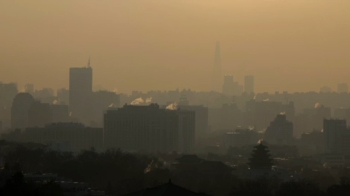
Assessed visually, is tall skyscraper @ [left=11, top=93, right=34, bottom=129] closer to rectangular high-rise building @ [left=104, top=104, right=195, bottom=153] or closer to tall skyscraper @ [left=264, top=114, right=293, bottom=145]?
tall skyscraper @ [left=264, top=114, right=293, bottom=145]

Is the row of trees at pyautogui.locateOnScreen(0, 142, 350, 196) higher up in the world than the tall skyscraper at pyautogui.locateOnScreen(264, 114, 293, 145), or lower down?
higher up

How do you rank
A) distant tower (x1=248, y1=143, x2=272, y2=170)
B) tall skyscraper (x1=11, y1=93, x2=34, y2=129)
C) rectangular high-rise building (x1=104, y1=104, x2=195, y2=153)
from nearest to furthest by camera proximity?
distant tower (x1=248, y1=143, x2=272, y2=170) < rectangular high-rise building (x1=104, y1=104, x2=195, y2=153) < tall skyscraper (x1=11, y1=93, x2=34, y2=129)

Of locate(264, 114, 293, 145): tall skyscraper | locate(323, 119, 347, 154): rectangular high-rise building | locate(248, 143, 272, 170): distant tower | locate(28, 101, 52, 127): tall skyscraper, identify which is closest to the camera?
locate(248, 143, 272, 170): distant tower

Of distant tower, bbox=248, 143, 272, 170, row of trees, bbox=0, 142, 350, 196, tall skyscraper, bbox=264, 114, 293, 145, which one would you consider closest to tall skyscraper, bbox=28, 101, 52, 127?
tall skyscraper, bbox=264, 114, 293, 145

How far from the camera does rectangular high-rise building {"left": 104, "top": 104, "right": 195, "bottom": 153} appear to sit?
145 meters

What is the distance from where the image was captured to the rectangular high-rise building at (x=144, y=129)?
145 metres

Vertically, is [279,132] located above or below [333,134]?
below

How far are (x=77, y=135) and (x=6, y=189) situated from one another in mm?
109356

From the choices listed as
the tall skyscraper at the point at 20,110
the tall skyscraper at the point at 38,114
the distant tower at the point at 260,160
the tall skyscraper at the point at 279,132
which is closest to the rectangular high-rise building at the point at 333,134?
the tall skyscraper at the point at 279,132

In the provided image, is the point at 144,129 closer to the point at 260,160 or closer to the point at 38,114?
the point at 38,114

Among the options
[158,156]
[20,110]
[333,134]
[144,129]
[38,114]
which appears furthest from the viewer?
[20,110]

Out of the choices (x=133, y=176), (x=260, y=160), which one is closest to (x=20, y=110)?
(x=260, y=160)

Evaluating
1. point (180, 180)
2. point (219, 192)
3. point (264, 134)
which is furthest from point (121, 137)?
point (219, 192)

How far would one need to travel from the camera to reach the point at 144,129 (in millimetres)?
146000
